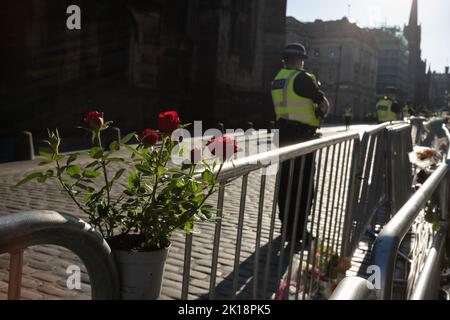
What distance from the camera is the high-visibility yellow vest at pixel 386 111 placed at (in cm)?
1376

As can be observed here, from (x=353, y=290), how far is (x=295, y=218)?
87.1 inches

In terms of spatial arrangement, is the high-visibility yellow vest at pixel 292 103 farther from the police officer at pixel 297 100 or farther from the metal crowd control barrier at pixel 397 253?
the metal crowd control barrier at pixel 397 253

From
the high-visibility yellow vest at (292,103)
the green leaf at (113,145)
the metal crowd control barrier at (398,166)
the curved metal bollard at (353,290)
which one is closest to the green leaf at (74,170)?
the green leaf at (113,145)

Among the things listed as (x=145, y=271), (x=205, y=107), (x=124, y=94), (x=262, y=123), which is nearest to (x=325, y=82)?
(x=262, y=123)

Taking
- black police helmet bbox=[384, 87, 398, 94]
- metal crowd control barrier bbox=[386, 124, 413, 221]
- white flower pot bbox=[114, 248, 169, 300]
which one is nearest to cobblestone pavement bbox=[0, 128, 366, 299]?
white flower pot bbox=[114, 248, 169, 300]

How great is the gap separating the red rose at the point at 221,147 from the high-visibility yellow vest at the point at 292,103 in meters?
3.77

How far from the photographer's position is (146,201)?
5.72ft

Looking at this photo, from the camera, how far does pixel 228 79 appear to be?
26.6 m

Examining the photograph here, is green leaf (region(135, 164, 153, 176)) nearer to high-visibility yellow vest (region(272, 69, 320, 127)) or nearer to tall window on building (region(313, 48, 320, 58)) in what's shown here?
high-visibility yellow vest (region(272, 69, 320, 127))

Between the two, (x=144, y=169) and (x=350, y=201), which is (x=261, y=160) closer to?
(x=144, y=169)

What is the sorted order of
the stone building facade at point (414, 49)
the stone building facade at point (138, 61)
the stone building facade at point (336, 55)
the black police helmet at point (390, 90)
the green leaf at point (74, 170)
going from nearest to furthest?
the green leaf at point (74, 170) < the black police helmet at point (390, 90) < the stone building facade at point (138, 61) < the stone building facade at point (336, 55) < the stone building facade at point (414, 49)

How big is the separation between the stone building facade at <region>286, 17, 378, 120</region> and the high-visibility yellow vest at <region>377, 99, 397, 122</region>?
195ft

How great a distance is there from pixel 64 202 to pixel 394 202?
4.04m

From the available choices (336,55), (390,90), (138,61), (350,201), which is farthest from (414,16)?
(350,201)
